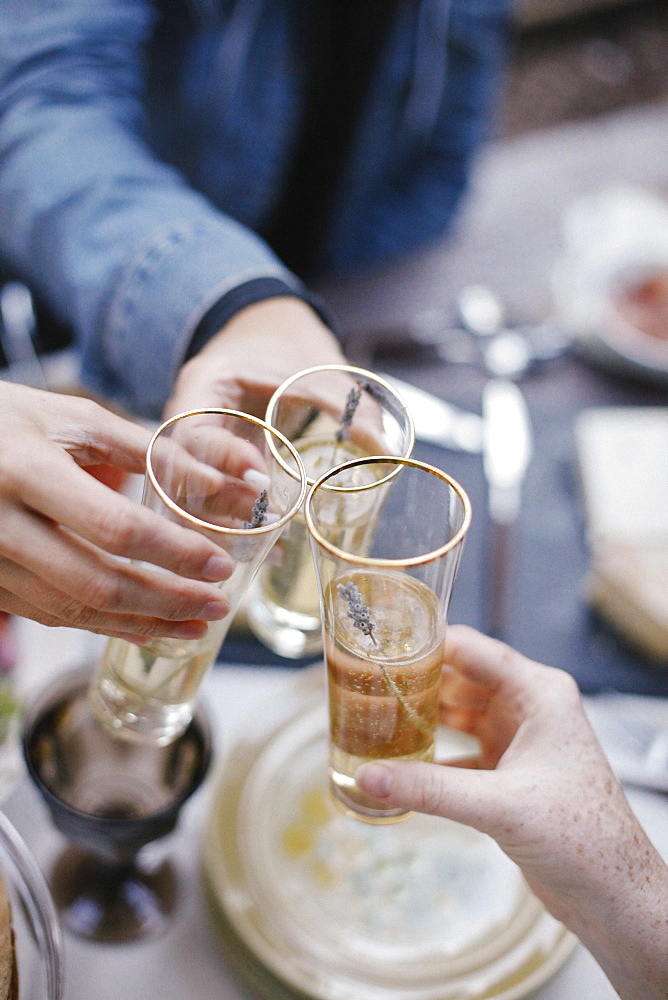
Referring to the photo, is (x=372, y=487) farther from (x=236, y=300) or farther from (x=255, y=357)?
(x=236, y=300)

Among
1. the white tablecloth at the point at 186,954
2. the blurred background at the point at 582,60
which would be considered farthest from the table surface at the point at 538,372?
the blurred background at the point at 582,60

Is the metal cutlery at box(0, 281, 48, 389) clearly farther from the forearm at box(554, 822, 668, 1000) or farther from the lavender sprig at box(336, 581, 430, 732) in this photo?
the forearm at box(554, 822, 668, 1000)

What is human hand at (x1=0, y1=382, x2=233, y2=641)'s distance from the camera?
47 cm

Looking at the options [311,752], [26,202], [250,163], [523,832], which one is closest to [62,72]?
[26,202]

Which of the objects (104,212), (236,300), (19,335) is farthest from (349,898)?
(19,335)

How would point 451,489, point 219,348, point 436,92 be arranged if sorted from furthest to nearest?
point 436,92 < point 219,348 < point 451,489

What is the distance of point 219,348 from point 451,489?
1.17ft

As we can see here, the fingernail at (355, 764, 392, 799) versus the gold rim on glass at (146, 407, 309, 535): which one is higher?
the gold rim on glass at (146, 407, 309, 535)

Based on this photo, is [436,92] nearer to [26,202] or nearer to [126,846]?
[26,202]

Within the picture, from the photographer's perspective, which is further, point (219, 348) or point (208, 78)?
point (208, 78)

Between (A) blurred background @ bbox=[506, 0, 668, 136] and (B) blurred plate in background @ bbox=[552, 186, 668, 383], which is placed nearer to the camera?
(B) blurred plate in background @ bbox=[552, 186, 668, 383]

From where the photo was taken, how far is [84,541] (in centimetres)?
A: 50

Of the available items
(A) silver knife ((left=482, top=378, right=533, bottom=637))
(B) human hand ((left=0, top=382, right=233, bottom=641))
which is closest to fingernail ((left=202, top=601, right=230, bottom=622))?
(B) human hand ((left=0, top=382, right=233, bottom=641))

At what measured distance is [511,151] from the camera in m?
1.73
